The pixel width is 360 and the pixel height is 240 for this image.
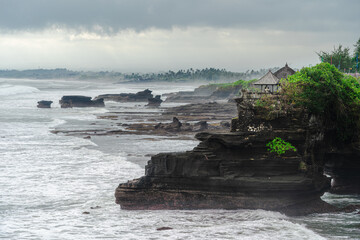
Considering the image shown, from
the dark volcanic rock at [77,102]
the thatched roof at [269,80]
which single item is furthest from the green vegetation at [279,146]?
the dark volcanic rock at [77,102]

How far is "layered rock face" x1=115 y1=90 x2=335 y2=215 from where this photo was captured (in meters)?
19.7

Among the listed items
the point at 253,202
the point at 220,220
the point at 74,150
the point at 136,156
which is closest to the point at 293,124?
the point at 253,202

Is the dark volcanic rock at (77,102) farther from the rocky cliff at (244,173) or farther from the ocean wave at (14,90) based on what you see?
the rocky cliff at (244,173)

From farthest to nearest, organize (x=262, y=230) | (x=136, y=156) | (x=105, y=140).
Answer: (x=105, y=140), (x=136, y=156), (x=262, y=230)

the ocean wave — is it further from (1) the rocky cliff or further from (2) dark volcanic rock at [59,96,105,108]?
(1) the rocky cliff

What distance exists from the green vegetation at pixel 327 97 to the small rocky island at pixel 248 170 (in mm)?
289

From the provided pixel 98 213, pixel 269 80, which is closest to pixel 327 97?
pixel 269 80

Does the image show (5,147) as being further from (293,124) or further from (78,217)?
(293,124)

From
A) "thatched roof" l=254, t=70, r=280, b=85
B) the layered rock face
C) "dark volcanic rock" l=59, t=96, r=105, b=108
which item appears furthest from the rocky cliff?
"dark volcanic rock" l=59, t=96, r=105, b=108

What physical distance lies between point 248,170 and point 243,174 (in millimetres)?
301

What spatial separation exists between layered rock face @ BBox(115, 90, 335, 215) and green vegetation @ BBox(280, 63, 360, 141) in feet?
2.45

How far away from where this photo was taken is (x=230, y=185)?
19.7 m

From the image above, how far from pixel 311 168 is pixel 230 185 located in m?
3.86

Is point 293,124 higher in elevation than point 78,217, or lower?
higher
